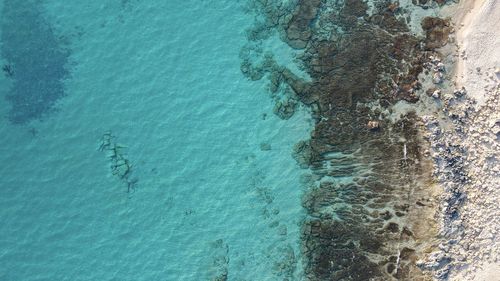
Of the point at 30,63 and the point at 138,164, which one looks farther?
the point at 138,164

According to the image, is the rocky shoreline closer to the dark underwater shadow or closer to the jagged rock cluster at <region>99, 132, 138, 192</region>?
A: the jagged rock cluster at <region>99, 132, 138, 192</region>

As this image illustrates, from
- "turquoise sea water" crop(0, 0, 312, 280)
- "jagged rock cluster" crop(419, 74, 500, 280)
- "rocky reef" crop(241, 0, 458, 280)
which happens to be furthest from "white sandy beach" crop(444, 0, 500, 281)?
"turquoise sea water" crop(0, 0, 312, 280)

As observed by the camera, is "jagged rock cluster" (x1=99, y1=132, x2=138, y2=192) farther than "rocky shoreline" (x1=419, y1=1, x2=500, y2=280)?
Yes

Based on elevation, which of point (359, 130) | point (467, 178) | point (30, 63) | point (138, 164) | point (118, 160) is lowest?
point (467, 178)

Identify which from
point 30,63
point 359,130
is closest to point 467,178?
point 359,130

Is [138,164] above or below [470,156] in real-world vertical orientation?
above

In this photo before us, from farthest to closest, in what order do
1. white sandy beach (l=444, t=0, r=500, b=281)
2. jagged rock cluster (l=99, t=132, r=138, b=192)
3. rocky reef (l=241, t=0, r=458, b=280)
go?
jagged rock cluster (l=99, t=132, r=138, b=192) → rocky reef (l=241, t=0, r=458, b=280) → white sandy beach (l=444, t=0, r=500, b=281)

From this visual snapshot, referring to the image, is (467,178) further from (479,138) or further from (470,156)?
(479,138)

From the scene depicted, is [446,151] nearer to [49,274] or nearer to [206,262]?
[206,262]
